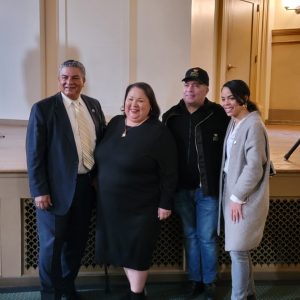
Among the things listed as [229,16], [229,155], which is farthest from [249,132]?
[229,16]

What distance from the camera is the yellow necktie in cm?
193

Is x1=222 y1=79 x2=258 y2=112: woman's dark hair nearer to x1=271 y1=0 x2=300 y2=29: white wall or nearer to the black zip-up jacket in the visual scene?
the black zip-up jacket

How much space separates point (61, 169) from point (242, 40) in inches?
161

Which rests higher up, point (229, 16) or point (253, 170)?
point (229, 16)

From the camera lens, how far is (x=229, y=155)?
1.87 meters

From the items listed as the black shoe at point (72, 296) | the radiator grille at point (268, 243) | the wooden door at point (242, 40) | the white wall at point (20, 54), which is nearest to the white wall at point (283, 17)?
the wooden door at point (242, 40)

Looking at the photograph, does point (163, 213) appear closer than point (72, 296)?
Yes

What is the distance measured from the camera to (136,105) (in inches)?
73.1

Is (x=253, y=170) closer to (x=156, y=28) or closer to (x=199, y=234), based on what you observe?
(x=199, y=234)

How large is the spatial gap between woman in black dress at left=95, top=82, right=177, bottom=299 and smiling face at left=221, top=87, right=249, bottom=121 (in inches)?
11.9

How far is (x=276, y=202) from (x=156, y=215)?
0.91 metres

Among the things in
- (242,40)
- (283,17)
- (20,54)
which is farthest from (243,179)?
(283,17)

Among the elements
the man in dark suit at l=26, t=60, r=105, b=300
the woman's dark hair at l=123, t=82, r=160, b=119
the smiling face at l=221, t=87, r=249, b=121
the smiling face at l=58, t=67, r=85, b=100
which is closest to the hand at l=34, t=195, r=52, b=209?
the man in dark suit at l=26, t=60, r=105, b=300

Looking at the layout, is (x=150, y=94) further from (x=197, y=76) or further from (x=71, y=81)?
(x=71, y=81)
